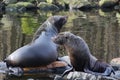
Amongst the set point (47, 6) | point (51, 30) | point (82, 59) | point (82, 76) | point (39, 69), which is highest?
point (51, 30)

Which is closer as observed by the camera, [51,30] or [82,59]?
[82,59]

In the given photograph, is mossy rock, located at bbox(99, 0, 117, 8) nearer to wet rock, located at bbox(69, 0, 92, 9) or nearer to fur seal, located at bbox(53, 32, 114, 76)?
wet rock, located at bbox(69, 0, 92, 9)

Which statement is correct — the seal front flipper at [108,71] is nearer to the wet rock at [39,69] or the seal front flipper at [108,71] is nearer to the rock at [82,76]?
the rock at [82,76]

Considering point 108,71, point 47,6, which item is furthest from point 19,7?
point 108,71

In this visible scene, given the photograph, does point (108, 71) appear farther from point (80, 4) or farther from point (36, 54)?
point (80, 4)

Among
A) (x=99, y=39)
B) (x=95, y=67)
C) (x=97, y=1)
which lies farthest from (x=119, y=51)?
(x=97, y=1)

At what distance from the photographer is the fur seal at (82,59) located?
9695mm

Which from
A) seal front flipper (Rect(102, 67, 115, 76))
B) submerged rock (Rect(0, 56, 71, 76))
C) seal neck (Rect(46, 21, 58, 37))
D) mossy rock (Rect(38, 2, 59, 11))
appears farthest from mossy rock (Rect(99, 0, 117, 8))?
seal front flipper (Rect(102, 67, 115, 76))

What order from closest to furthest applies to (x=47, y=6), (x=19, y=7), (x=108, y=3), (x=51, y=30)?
1. (x=51, y=30)
2. (x=19, y=7)
3. (x=47, y=6)
4. (x=108, y=3)

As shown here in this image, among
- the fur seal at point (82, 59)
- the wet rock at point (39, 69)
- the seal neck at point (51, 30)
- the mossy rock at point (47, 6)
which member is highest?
the seal neck at point (51, 30)

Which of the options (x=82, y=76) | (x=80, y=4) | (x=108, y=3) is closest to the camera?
(x=82, y=76)

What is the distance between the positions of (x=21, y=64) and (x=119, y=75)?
99.5 inches

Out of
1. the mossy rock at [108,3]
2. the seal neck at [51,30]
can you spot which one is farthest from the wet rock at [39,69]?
the mossy rock at [108,3]

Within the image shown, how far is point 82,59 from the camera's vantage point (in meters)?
9.72
